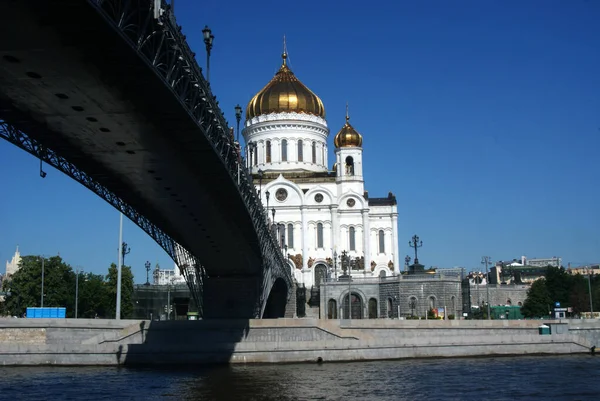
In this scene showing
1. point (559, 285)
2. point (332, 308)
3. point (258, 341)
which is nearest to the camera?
point (258, 341)

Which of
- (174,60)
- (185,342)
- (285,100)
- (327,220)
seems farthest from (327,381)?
(285,100)

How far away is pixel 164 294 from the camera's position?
227ft

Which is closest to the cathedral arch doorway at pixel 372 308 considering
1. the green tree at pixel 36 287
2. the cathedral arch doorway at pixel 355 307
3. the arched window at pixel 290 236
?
the cathedral arch doorway at pixel 355 307

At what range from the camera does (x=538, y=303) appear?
6919 cm

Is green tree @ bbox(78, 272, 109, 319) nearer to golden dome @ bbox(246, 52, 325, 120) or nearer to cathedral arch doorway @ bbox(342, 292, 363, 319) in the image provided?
cathedral arch doorway @ bbox(342, 292, 363, 319)

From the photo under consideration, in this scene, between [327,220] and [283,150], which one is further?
[283,150]

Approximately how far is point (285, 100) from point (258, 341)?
4422 cm

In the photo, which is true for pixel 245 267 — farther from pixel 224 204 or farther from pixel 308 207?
pixel 308 207

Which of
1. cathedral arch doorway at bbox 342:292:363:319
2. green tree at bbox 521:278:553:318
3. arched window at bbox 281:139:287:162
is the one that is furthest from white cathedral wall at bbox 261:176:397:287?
green tree at bbox 521:278:553:318

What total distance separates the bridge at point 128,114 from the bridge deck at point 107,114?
1.2 inches

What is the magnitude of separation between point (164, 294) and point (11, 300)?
14.7 meters

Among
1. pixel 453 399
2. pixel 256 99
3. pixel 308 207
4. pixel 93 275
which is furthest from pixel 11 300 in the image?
pixel 453 399

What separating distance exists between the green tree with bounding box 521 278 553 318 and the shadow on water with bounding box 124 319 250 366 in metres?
37.6

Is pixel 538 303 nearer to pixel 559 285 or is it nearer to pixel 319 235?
pixel 559 285
